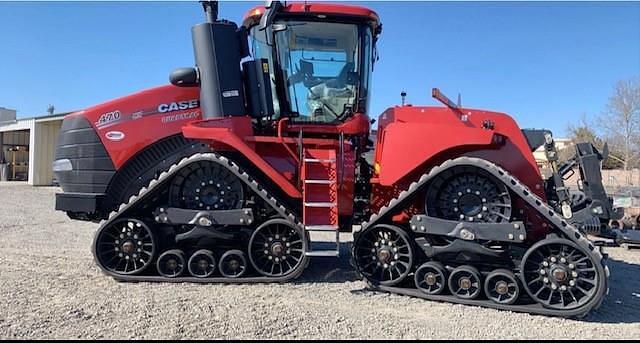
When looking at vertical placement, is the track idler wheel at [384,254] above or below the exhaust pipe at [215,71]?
below

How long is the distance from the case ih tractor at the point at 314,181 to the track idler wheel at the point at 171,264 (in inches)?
0.6

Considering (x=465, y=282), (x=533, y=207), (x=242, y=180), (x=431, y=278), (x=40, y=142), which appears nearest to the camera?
(x=533, y=207)

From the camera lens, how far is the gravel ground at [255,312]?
13.1ft

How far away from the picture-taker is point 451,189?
5086mm

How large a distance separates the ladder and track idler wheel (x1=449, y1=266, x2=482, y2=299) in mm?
1220

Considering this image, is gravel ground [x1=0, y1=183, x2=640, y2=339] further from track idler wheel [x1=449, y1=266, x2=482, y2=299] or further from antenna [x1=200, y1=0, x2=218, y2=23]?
antenna [x1=200, y1=0, x2=218, y2=23]

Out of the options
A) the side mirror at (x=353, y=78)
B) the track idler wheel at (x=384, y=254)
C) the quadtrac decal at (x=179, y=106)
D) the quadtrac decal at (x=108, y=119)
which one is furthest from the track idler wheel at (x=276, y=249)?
the quadtrac decal at (x=108, y=119)

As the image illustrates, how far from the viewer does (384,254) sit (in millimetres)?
5156

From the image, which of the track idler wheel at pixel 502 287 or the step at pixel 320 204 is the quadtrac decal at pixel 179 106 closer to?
the step at pixel 320 204

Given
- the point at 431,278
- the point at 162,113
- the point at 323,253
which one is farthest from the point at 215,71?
the point at 431,278

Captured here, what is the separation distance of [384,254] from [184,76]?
3.02 metres

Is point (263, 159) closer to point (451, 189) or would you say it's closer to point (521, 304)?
point (451, 189)

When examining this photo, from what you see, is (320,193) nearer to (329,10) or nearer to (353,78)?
(353,78)

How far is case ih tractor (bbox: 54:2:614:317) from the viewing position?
487 cm
